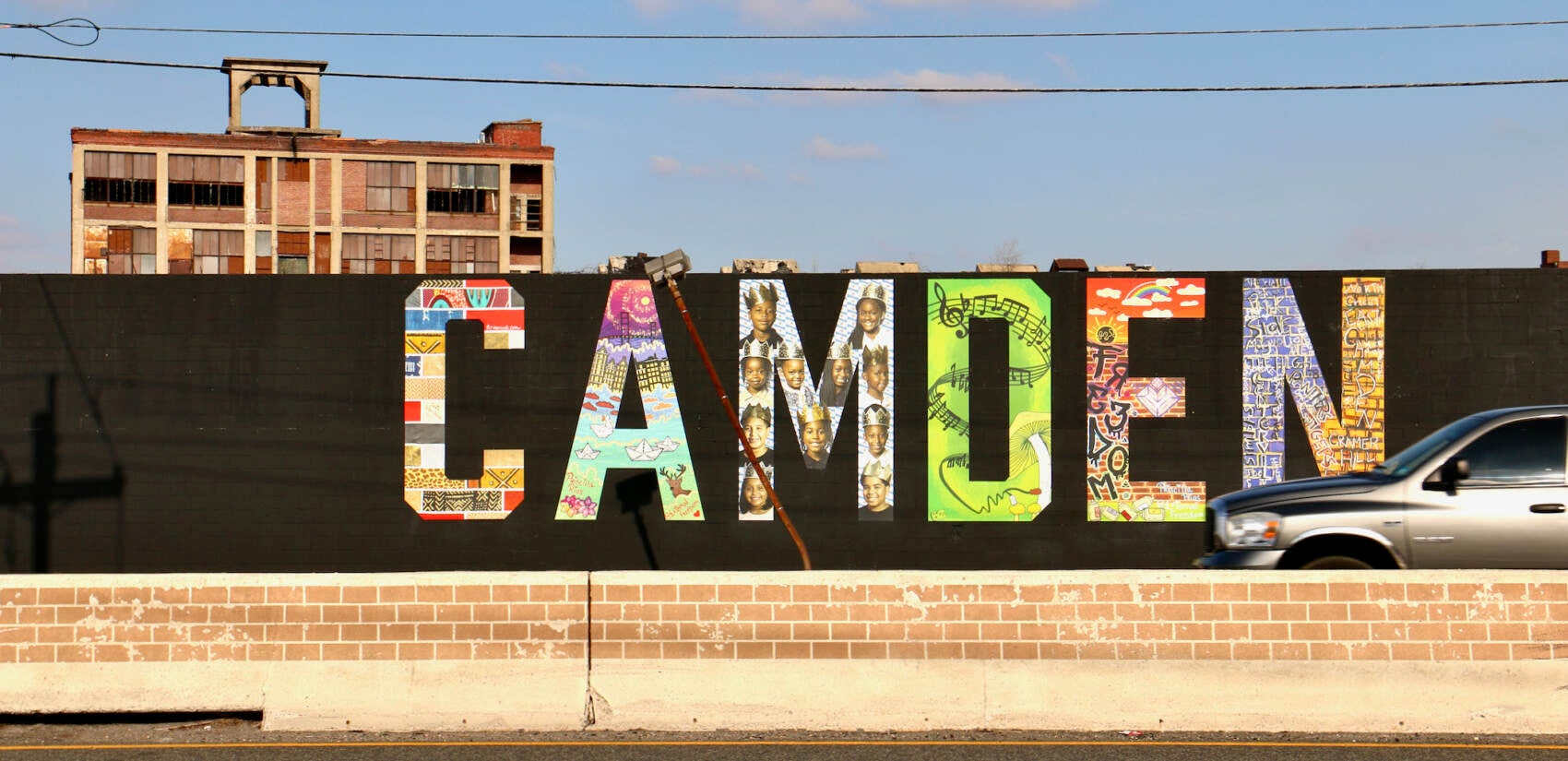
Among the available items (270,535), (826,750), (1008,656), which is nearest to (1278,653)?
(1008,656)

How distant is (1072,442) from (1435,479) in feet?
33.4

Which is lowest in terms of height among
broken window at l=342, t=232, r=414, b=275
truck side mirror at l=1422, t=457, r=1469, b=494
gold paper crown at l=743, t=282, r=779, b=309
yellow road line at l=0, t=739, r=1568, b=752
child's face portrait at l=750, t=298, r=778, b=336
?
yellow road line at l=0, t=739, r=1568, b=752

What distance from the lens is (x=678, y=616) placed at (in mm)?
9375

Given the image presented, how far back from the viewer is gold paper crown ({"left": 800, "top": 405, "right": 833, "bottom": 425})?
21.9 metres

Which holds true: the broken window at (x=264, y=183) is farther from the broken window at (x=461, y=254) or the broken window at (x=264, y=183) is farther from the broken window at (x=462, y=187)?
the broken window at (x=461, y=254)

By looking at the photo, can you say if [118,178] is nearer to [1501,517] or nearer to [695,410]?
[695,410]

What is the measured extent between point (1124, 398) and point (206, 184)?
239 feet

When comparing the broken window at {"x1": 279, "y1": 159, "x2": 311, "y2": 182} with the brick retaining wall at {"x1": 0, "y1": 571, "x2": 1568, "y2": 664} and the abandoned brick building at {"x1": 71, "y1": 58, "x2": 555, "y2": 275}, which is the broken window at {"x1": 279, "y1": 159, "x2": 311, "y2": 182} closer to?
the abandoned brick building at {"x1": 71, "y1": 58, "x2": 555, "y2": 275}

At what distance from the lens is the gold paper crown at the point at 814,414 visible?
21922 millimetres

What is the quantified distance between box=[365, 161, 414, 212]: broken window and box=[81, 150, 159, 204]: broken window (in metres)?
11.4

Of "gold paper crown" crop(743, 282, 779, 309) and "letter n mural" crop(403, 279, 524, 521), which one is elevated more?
"gold paper crown" crop(743, 282, 779, 309)

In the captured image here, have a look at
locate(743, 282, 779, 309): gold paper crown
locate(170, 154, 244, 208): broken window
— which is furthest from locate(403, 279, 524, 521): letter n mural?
locate(170, 154, 244, 208): broken window

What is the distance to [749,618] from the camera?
30.8 feet

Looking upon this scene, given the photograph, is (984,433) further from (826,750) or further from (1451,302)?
(826,750)
